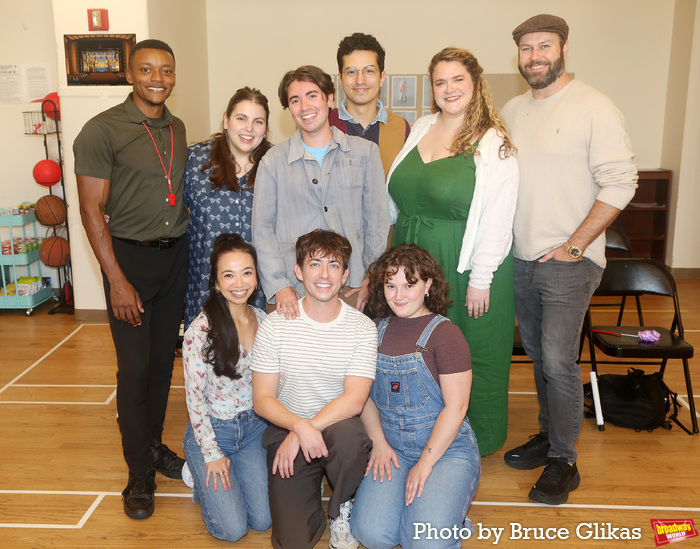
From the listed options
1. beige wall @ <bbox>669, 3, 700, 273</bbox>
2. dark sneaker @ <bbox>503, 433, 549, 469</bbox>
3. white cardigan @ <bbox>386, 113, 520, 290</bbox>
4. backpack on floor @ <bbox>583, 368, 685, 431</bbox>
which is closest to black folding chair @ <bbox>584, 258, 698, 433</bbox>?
backpack on floor @ <bbox>583, 368, 685, 431</bbox>

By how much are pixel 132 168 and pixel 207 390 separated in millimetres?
974

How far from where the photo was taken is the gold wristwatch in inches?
104

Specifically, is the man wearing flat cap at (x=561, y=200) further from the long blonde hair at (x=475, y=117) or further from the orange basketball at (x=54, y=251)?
the orange basketball at (x=54, y=251)

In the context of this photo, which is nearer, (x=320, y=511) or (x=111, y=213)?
(x=320, y=511)

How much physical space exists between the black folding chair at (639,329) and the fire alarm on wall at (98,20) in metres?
3.98

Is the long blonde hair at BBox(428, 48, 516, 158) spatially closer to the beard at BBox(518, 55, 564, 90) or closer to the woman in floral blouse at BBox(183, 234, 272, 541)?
the beard at BBox(518, 55, 564, 90)

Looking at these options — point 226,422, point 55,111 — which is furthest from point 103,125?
point 55,111

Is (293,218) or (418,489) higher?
(293,218)

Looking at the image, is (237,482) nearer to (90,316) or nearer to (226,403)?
(226,403)

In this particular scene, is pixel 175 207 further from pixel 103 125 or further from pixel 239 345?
pixel 239 345

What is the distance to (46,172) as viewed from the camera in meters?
5.48

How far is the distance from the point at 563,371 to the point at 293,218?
136cm

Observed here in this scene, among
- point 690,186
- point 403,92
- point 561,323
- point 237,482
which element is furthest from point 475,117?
point 690,186

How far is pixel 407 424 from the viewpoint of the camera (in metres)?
2.53
